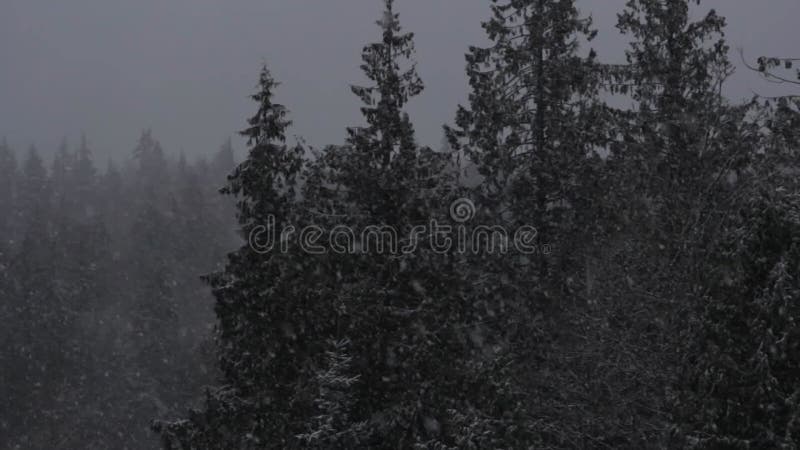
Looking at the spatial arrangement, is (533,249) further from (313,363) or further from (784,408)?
(784,408)

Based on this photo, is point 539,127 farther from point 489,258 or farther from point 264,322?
point 264,322

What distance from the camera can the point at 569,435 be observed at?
10.6 metres

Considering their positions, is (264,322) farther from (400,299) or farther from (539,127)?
(539,127)

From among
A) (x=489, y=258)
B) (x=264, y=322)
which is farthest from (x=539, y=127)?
(x=264, y=322)

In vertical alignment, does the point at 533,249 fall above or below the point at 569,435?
above

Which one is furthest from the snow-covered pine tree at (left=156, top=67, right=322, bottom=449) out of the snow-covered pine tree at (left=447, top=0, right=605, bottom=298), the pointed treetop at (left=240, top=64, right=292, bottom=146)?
the snow-covered pine tree at (left=447, top=0, right=605, bottom=298)

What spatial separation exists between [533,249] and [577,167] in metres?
1.93

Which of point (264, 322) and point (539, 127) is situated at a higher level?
point (539, 127)

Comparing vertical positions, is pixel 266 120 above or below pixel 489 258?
above

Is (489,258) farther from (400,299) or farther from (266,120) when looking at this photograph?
(266,120)

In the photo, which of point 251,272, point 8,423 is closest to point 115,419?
point 8,423

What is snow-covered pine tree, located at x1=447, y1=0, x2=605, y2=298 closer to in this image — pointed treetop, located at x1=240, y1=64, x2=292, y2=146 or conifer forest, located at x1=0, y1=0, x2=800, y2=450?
conifer forest, located at x1=0, y1=0, x2=800, y2=450

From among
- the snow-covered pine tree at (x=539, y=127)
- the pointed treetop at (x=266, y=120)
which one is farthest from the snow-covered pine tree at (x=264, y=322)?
the snow-covered pine tree at (x=539, y=127)

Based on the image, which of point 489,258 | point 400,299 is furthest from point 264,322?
point 489,258
